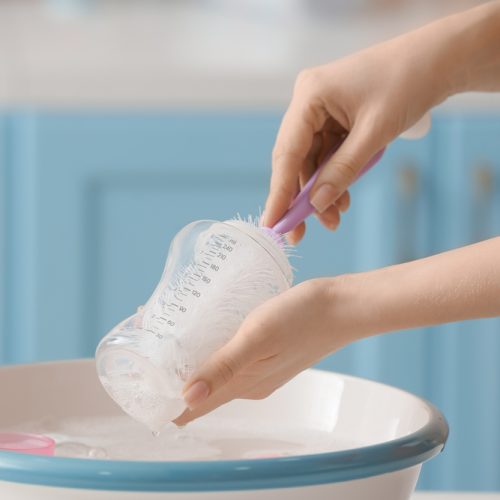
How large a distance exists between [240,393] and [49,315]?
105 centimetres

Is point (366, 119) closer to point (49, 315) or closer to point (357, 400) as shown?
point (357, 400)

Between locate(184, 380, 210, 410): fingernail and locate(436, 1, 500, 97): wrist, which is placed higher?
locate(436, 1, 500, 97): wrist

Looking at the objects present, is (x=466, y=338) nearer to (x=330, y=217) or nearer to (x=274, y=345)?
(x=330, y=217)

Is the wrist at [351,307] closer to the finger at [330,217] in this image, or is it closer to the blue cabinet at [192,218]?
the finger at [330,217]

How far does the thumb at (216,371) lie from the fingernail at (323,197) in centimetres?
19

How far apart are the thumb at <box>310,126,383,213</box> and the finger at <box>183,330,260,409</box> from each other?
195 mm

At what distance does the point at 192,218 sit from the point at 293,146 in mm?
868

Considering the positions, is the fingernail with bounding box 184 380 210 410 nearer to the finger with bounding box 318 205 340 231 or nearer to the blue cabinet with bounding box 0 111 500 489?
the finger with bounding box 318 205 340 231

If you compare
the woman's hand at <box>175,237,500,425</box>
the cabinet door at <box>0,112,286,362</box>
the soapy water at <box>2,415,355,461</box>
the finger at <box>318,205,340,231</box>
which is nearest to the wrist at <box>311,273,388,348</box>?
the woman's hand at <box>175,237,500,425</box>

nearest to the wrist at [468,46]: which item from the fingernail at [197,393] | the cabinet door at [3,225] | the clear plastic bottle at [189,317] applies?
the clear plastic bottle at [189,317]

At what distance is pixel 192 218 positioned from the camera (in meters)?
1.65

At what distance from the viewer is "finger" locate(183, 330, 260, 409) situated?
564 millimetres

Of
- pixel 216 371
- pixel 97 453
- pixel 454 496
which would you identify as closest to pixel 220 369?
pixel 216 371

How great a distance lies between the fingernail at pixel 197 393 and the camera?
563mm
